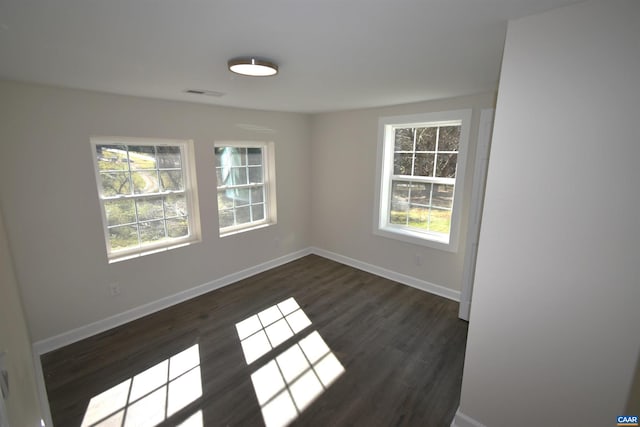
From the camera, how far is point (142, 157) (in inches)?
117

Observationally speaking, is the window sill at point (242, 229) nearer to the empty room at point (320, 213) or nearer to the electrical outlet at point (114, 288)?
the empty room at point (320, 213)

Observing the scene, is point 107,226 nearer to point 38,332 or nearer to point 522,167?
point 38,332

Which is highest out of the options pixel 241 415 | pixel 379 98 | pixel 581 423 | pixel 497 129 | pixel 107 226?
pixel 379 98

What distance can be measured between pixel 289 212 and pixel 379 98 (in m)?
2.21

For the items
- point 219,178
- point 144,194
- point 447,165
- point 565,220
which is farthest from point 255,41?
point 447,165

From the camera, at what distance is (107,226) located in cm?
281

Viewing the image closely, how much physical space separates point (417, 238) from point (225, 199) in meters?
2.54

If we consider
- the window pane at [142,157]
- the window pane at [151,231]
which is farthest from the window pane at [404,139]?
the window pane at [151,231]

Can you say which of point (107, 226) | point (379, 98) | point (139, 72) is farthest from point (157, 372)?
point (379, 98)

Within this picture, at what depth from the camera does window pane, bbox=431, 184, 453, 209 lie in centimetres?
336

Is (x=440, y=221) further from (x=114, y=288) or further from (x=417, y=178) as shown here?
(x=114, y=288)

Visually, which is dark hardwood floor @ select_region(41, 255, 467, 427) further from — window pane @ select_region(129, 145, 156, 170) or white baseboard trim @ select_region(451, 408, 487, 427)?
window pane @ select_region(129, 145, 156, 170)

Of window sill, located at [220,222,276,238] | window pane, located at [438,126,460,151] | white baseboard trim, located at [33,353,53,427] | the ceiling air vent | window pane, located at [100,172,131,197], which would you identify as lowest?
white baseboard trim, located at [33,353,53,427]

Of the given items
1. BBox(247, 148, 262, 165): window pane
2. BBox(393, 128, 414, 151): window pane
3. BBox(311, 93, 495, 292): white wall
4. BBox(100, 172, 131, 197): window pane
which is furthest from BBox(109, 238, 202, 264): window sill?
BBox(393, 128, 414, 151): window pane
